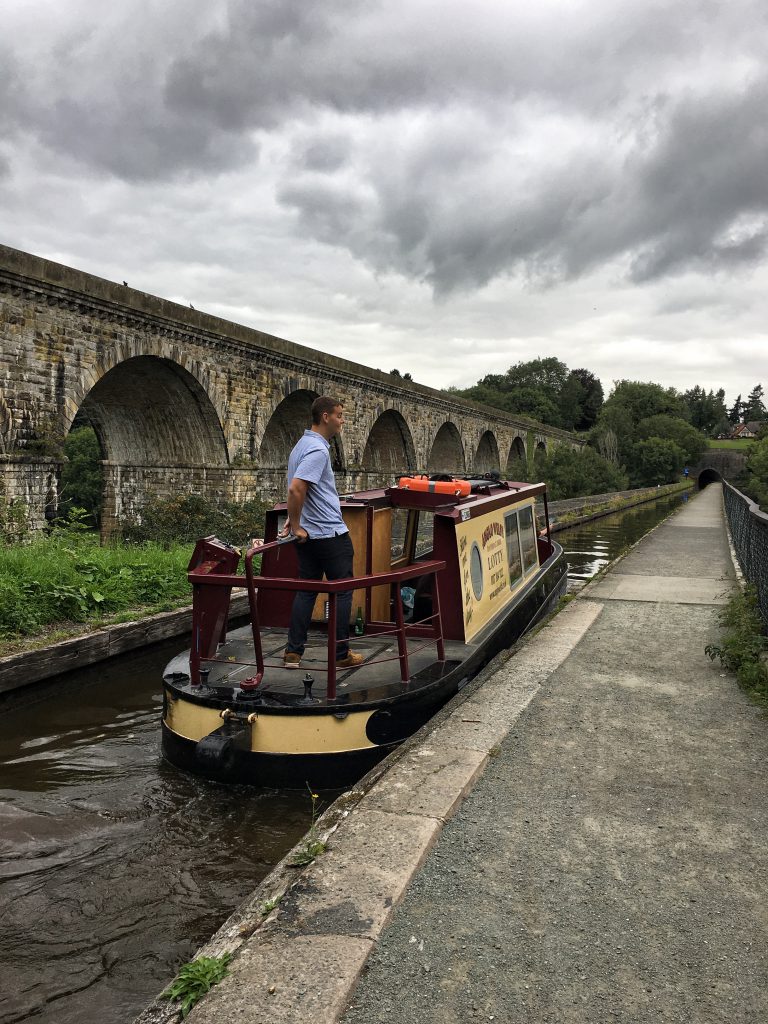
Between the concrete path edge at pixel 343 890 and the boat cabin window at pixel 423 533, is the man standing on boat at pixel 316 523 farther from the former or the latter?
the boat cabin window at pixel 423 533

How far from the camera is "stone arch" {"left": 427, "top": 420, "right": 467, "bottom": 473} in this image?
110 feet

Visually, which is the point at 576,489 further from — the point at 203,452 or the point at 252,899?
the point at 252,899

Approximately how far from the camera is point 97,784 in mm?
4418

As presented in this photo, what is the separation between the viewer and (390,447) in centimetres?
2883

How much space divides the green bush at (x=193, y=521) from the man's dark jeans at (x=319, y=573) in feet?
32.1

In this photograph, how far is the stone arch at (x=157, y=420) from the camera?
15.6 m

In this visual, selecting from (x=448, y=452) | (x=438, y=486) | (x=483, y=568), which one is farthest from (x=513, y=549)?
(x=448, y=452)

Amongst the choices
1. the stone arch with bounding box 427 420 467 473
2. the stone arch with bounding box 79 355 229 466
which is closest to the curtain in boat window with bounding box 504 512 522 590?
the stone arch with bounding box 79 355 229 466

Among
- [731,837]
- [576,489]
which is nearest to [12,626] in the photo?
[731,837]

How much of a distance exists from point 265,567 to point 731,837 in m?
3.63

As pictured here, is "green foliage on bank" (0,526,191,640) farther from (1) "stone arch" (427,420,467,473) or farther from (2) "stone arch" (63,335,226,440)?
(1) "stone arch" (427,420,467,473)

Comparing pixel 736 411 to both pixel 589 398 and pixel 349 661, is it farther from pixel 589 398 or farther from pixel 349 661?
pixel 349 661

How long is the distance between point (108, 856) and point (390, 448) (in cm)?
2567

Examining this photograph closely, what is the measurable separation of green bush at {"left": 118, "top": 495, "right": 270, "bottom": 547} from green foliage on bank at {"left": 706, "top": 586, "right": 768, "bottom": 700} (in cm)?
960
